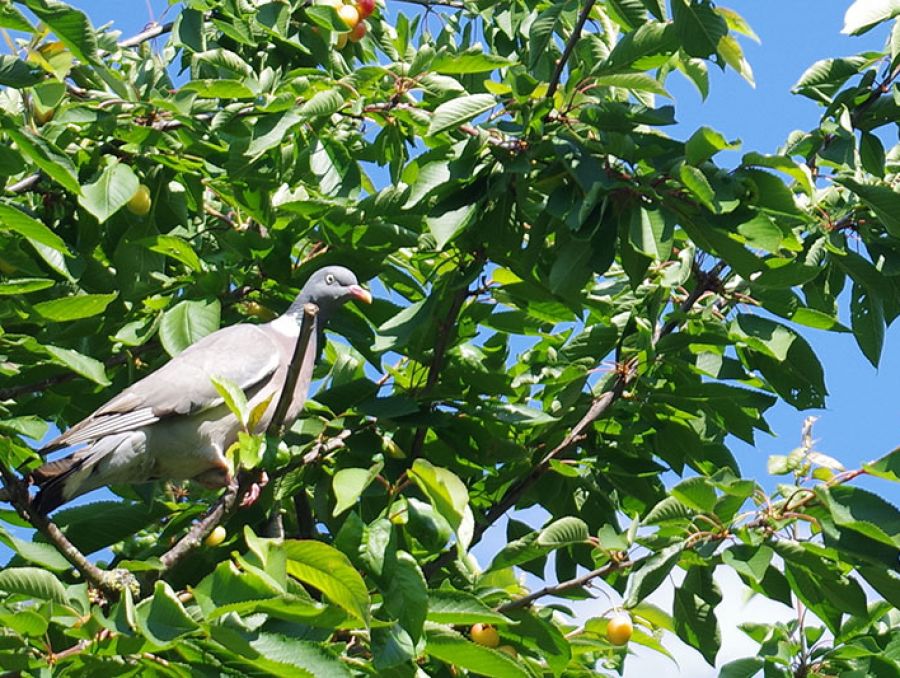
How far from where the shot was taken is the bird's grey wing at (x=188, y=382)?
13.1ft

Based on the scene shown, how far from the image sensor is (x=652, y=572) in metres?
3.18

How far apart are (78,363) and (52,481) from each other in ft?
1.35

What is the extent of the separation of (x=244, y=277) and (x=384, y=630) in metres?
1.93

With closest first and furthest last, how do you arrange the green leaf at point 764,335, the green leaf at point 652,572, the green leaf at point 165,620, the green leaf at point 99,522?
the green leaf at point 165,620 → the green leaf at point 652,572 → the green leaf at point 99,522 → the green leaf at point 764,335

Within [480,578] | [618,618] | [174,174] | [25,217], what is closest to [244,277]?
[174,174]

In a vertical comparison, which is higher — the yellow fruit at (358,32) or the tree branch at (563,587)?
the yellow fruit at (358,32)

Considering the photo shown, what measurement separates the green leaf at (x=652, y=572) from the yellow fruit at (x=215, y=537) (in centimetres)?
112

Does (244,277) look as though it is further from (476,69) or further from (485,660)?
(485,660)

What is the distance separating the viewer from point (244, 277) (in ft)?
14.4

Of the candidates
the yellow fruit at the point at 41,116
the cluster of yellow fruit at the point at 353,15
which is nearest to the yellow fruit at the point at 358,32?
the cluster of yellow fruit at the point at 353,15

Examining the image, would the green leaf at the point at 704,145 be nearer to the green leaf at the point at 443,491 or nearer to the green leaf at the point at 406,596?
the green leaf at the point at 443,491

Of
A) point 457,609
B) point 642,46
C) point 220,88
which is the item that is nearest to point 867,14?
point 642,46

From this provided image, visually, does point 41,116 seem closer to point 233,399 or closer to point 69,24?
point 69,24

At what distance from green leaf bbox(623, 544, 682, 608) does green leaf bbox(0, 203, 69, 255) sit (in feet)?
5.69
